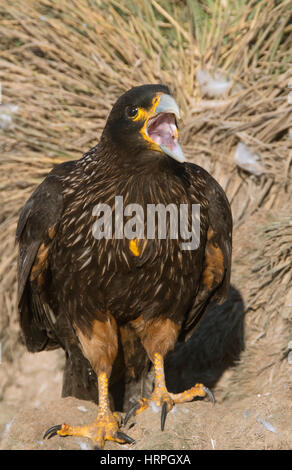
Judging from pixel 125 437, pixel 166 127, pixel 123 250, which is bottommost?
pixel 125 437

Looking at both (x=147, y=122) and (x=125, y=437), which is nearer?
(x=147, y=122)

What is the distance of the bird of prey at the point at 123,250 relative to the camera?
124 inches

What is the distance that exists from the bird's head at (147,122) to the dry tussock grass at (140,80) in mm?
1968

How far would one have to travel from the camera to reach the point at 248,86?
5.07 m

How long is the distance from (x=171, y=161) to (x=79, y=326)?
3.02ft

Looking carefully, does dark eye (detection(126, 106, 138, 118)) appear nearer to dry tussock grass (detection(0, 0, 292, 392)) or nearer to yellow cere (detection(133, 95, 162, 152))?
yellow cere (detection(133, 95, 162, 152))

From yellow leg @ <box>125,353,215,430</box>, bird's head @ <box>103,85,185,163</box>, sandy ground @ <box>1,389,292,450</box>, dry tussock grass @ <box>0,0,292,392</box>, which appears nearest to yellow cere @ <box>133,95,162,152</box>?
bird's head @ <box>103,85,185,163</box>

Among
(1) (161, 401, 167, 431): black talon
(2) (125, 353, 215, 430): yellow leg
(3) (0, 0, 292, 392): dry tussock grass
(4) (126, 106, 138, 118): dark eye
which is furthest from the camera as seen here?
(3) (0, 0, 292, 392): dry tussock grass

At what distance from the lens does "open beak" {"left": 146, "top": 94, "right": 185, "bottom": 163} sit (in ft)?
9.58

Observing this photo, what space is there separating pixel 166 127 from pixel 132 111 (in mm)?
161

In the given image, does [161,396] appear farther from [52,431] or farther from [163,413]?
[52,431]

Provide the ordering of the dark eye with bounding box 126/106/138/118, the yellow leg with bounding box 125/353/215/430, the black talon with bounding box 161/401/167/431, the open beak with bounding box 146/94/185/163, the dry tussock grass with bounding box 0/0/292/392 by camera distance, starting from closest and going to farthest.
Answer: the open beak with bounding box 146/94/185/163 < the dark eye with bounding box 126/106/138/118 < the black talon with bounding box 161/401/167/431 < the yellow leg with bounding box 125/353/215/430 < the dry tussock grass with bounding box 0/0/292/392

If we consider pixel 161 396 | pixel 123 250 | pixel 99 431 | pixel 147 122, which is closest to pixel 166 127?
pixel 147 122

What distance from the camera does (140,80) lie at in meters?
5.21
